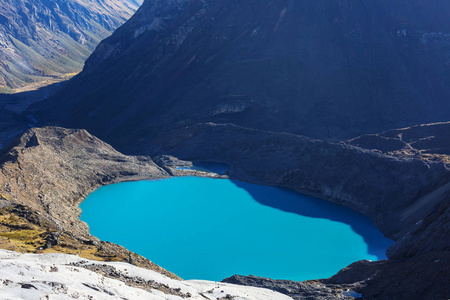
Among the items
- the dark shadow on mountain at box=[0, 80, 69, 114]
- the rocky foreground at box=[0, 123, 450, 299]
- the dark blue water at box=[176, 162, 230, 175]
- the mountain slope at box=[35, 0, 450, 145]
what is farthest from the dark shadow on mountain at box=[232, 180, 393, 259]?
the dark shadow on mountain at box=[0, 80, 69, 114]

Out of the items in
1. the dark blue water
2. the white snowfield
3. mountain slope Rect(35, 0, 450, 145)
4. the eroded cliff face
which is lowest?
the white snowfield

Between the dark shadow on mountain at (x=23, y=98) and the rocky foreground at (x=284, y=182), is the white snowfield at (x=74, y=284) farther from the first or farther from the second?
the dark shadow on mountain at (x=23, y=98)

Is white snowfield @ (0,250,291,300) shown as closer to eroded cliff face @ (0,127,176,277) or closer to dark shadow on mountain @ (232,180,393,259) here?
eroded cliff face @ (0,127,176,277)

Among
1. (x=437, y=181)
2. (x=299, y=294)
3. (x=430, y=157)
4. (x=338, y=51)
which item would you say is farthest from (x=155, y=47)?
(x=299, y=294)

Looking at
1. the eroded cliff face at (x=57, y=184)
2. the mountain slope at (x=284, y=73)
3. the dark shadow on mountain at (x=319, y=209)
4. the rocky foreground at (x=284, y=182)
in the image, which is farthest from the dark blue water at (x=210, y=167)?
the mountain slope at (x=284, y=73)

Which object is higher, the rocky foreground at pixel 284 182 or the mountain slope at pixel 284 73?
the mountain slope at pixel 284 73

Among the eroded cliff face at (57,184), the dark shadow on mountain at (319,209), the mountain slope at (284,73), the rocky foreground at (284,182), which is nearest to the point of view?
the rocky foreground at (284,182)

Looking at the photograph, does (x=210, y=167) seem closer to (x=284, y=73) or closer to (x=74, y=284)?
(x=284, y=73)
